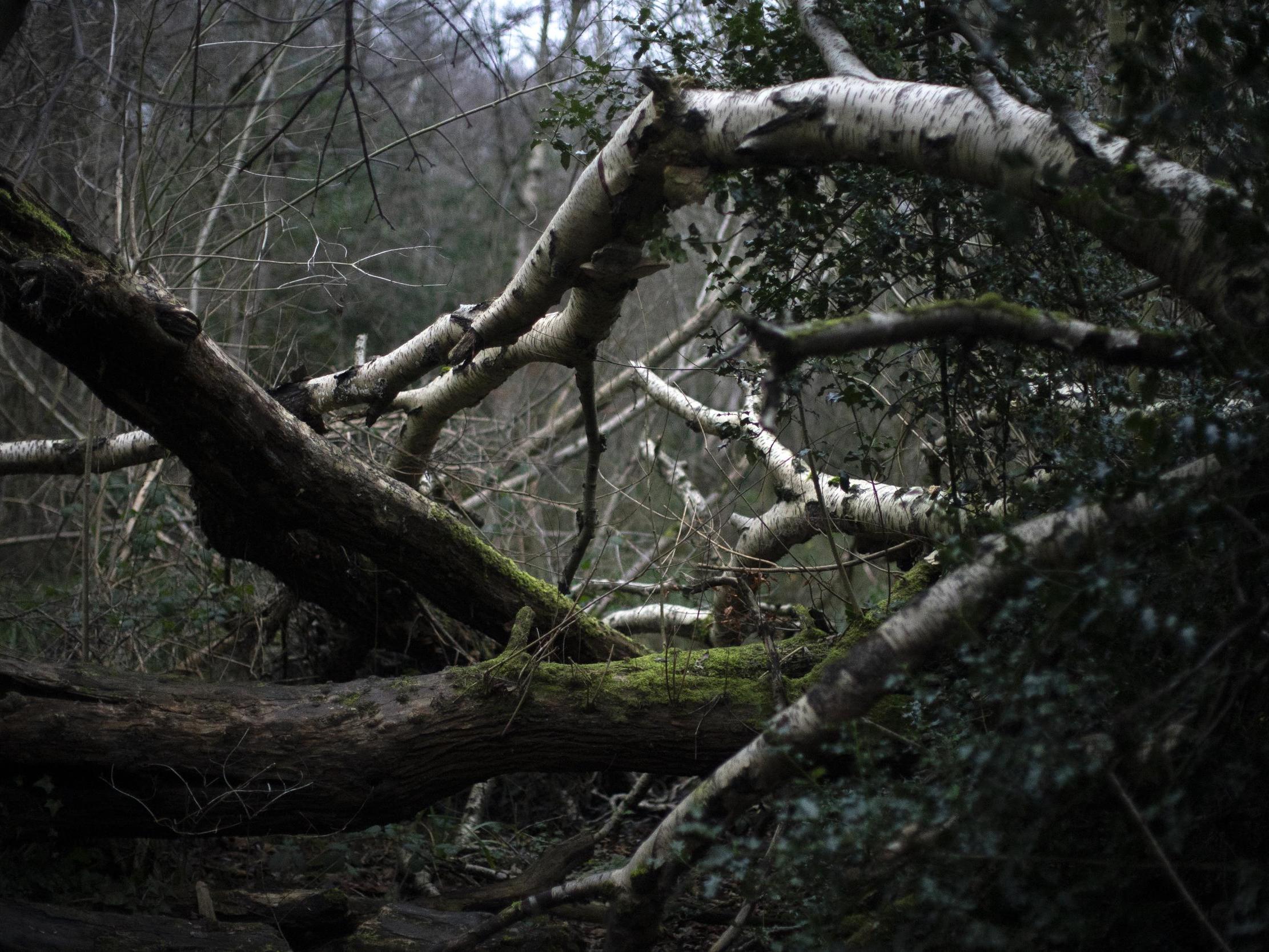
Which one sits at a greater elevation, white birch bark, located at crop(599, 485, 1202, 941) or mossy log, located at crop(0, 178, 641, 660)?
mossy log, located at crop(0, 178, 641, 660)

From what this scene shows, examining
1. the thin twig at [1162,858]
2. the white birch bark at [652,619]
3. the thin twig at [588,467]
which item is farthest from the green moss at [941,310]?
the white birch bark at [652,619]

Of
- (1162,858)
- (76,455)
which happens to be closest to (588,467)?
(76,455)

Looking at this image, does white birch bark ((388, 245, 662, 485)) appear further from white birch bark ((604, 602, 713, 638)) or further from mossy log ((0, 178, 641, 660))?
white birch bark ((604, 602, 713, 638))

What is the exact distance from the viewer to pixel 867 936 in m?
2.17

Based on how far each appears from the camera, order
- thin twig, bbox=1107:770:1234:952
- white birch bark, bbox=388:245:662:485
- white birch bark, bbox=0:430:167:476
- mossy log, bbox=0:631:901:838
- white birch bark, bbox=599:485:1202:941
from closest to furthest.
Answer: thin twig, bbox=1107:770:1234:952
white birch bark, bbox=599:485:1202:941
mossy log, bbox=0:631:901:838
white birch bark, bbox=388:245:662:485
white birch bark, bbox=0:430:167:476

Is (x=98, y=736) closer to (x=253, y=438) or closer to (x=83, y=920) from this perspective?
(x=83, y=920)

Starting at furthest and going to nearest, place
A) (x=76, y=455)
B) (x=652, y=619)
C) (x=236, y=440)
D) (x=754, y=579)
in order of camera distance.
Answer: (x=652, y=619) < (x=76, y=455) < (x=754, y=579) < (x=236, y=440)

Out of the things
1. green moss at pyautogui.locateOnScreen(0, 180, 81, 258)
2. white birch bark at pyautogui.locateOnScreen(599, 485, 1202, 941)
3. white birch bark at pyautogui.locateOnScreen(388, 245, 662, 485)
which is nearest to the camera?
white birch bark at pyautogui.locateOnScreen(599, 485, 1202, 941)

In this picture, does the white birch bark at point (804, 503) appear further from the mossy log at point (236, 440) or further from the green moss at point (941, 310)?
the green moss at point (941, 310)

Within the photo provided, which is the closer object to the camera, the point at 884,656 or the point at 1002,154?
the point at 1002,154

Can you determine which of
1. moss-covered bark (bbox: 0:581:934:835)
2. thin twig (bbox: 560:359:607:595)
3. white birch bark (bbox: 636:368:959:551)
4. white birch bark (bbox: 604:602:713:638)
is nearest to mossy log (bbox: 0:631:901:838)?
moss-covered bark (bbox: 0:581:934:835)

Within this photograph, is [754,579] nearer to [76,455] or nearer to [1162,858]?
[1162,858]

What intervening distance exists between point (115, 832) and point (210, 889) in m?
0.58

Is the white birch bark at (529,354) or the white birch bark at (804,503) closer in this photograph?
→ the white birch bark at (529,354)
